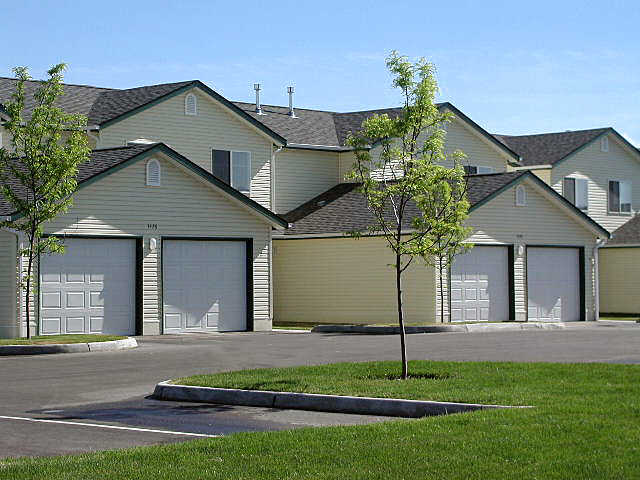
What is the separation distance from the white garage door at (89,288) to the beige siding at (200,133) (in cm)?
640

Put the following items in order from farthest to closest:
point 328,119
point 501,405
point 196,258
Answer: point 328,119, point 196,258, point 501,405

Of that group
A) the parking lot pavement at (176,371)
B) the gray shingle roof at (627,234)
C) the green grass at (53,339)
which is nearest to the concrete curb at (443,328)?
the parking lot pavement at (176,371)

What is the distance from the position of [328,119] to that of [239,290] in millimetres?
14425

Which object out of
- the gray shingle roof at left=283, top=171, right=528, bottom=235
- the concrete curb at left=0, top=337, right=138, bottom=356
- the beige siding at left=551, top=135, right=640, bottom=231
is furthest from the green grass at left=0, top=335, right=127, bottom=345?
the beige siding at left=551, top=135, right=640, bottom=231

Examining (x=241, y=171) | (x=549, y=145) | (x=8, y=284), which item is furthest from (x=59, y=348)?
(x=549, y=145)

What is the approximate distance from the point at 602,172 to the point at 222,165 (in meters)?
18.9

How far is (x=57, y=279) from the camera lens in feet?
93.1

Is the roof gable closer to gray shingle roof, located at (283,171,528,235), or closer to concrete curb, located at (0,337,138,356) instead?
gray shingle roof, located at (283,171,528,235)

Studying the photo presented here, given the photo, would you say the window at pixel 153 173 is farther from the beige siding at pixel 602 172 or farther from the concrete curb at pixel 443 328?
the beige siding at pixel 602 172

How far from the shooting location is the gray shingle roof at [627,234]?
148 ft

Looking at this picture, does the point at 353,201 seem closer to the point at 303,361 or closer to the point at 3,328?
the point at 3,328

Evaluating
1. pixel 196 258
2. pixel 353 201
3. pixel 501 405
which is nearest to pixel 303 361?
pixel 501 405

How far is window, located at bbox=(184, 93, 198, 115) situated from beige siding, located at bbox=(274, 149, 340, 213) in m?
4.67

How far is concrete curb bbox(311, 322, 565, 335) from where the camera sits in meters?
31.5
